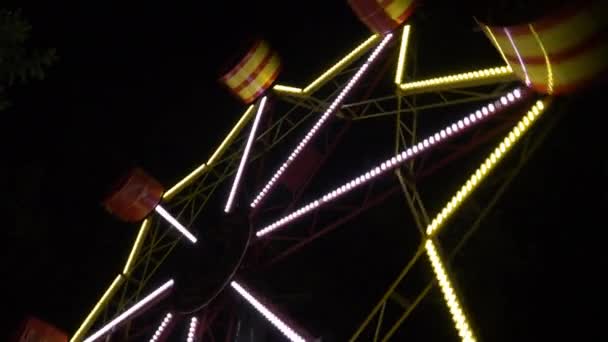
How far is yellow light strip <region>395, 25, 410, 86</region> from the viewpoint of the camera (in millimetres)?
7062

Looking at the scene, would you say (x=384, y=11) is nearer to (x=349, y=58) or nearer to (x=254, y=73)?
(x=349, y=58)

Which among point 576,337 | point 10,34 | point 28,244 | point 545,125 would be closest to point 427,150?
point 545,125

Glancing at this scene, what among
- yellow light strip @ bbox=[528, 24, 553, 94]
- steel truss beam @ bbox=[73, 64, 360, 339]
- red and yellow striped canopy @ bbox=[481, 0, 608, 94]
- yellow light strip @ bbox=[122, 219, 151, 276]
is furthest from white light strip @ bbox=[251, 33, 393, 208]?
yellow light strip @ bbox=[528, 24, 553, 94]

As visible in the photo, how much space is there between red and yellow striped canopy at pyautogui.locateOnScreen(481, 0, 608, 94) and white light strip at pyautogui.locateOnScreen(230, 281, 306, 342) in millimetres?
3129

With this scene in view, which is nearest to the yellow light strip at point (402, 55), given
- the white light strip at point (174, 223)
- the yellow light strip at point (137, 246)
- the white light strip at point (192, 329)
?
the white light strip at point (174, 223)

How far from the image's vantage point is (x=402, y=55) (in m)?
7.28

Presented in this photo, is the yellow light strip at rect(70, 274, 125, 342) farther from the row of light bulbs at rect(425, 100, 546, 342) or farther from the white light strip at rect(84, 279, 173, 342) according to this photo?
the row of light bulbs at rect(425, 100, 546, 342)

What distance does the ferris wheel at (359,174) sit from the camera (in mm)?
4816

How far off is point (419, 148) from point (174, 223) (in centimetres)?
395

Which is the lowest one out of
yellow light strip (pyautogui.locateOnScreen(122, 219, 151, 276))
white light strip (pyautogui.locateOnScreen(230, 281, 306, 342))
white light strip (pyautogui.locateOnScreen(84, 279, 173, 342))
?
white light strip (pyautogui.locateOnScreen(230, 281, 306, 342))

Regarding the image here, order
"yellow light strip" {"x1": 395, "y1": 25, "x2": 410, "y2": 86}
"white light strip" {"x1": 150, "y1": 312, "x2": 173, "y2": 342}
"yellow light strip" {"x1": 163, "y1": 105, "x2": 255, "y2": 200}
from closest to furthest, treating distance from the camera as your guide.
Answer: "yellow light strip" {"x1": 395, "y1": 25, "x2": 410, "y2": 86}, "white light strip" {"x1": 150, "y1": 312, "x2": 173, "y2": 342}, "yellow light strip" {"x1": 163, "y1": 105, "x2": 255, "y2": 200}

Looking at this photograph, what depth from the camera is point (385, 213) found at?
30.0 feet

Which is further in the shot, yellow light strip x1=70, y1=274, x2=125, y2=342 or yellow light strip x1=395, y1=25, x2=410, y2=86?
yellow light strip x1=70, y1=274, x2=125, y2=342

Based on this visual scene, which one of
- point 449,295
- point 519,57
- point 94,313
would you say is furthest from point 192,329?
point 519,57
